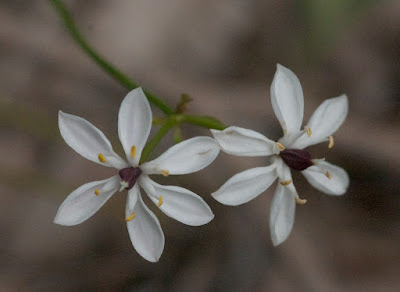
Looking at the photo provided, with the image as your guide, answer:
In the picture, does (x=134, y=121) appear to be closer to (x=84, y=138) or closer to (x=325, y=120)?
(x=84, y=138)

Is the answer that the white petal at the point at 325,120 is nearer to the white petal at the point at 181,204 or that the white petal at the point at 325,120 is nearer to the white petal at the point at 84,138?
the white petal at the point at 181,204

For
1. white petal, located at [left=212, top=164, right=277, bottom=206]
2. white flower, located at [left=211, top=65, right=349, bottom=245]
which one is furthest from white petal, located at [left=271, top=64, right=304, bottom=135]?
white petal, located at [left=212, top=164, right=277, bottom=206]

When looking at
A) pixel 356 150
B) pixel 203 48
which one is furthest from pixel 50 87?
pixel 356 150

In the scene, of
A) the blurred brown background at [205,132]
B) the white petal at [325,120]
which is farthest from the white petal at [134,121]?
the blurred brown background at [205,132]

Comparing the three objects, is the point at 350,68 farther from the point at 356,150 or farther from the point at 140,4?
the point at 140,4

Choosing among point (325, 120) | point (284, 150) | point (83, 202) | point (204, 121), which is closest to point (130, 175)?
point (83, 202)
